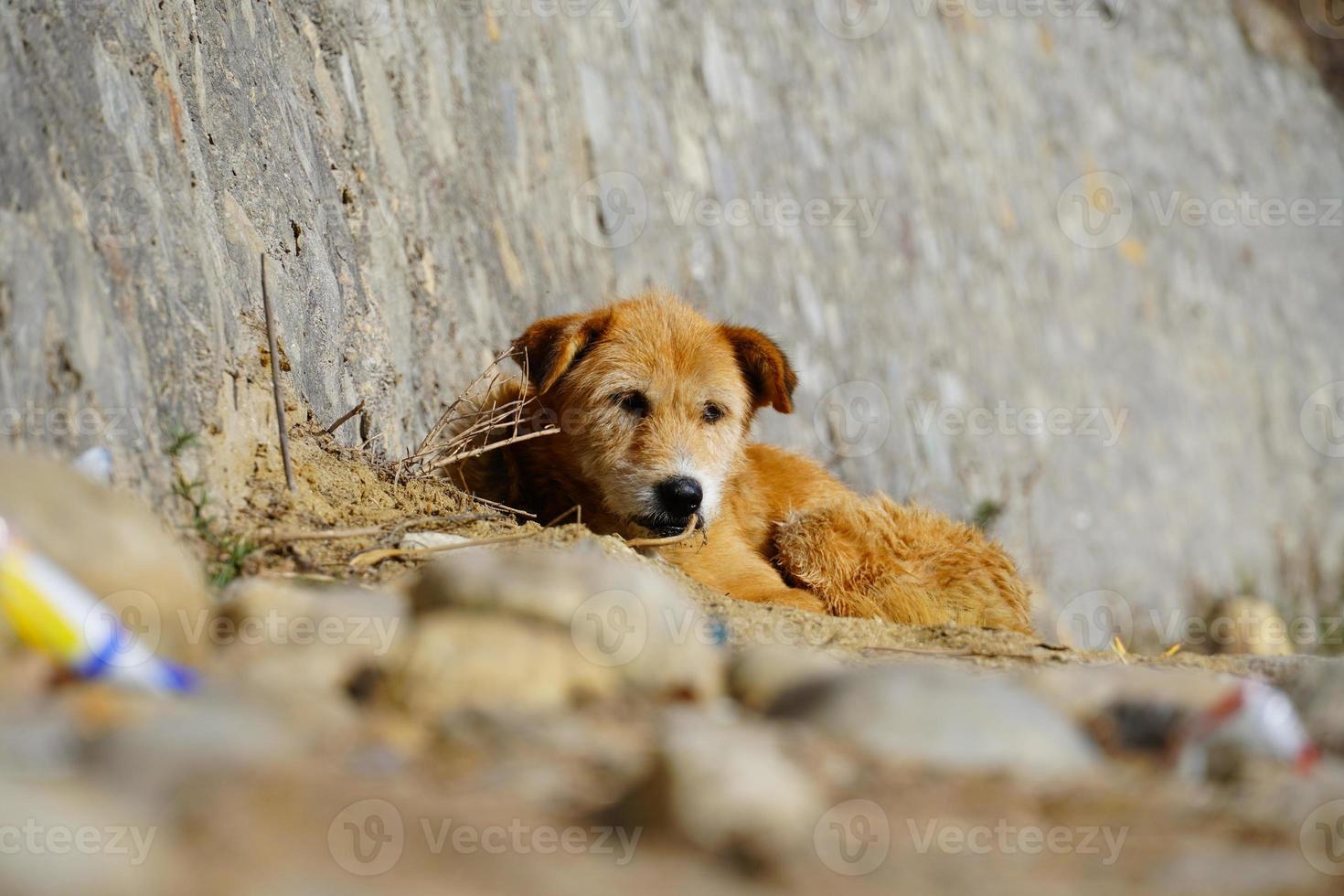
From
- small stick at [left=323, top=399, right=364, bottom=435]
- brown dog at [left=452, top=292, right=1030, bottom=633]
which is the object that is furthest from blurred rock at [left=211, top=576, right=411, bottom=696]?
brown dog at [left=452, top=292, right=1030, bottom=633]

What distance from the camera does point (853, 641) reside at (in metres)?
3.94

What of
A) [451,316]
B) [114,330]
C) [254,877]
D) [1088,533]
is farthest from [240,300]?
[1088,533]

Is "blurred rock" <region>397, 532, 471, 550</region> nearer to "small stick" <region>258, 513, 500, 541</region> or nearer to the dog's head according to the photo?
"small stick" <region>258, 513, 500, 541</region>

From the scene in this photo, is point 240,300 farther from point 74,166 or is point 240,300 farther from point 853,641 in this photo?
point 853,641

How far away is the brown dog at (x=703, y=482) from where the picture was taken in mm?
5398

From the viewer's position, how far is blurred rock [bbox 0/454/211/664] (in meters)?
2.25

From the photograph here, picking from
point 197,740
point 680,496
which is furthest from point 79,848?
point 680,496

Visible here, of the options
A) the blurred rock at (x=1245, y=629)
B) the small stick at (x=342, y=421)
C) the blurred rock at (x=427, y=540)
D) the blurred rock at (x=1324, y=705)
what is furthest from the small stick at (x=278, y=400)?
the blurred rock at (x=1245, y=629)

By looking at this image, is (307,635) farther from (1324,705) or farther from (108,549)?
(1324,705)

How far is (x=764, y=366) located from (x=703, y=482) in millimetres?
737

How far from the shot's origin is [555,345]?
5391 mm

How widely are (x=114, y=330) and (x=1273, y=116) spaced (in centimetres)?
1760

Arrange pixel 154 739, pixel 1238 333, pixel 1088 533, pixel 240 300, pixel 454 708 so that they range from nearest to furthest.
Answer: pixel 154 739 → pixel 454 708 → pixel 240 300 → pixel 1088 533 → pixel 1238 333

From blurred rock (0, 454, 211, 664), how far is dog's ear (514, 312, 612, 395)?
300cm
